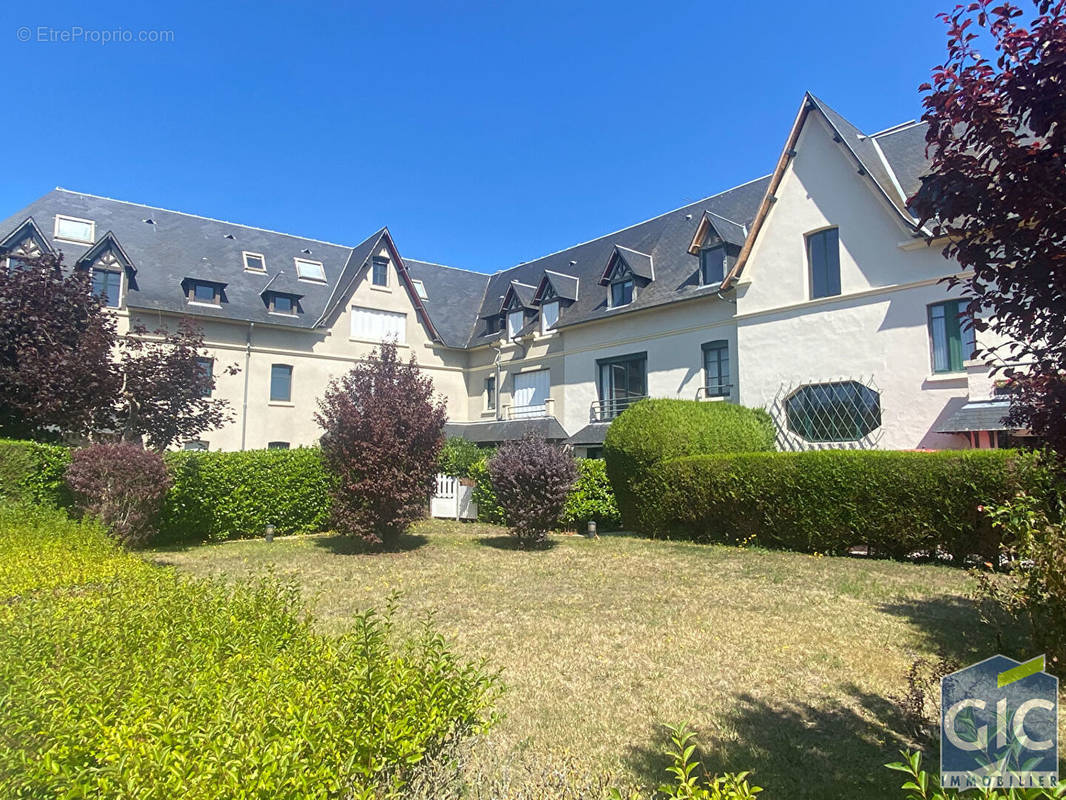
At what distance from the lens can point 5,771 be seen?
241 cm

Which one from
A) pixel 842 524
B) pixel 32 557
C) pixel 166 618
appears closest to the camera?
pixel 166 618

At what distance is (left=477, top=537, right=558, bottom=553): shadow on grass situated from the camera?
13266 millimetres

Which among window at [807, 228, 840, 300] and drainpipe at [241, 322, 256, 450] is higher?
window at [807, 228, 840, 300]

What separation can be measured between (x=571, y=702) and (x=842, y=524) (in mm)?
8778

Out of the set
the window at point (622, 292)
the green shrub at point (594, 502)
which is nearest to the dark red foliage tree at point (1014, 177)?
the green shrub at point (594, 502)

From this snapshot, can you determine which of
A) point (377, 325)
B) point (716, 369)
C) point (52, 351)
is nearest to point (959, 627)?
point (716, 369)

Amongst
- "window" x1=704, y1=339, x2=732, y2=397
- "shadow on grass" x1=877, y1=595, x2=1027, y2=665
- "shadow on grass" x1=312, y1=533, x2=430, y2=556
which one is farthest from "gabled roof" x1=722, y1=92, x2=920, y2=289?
"shadow on grass" x1=312, y1=533, x2=430, y2=556

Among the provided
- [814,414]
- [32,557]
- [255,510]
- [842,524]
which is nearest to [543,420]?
[814,414]

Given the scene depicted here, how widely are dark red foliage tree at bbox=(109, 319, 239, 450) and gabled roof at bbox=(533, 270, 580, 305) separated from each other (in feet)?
53.3

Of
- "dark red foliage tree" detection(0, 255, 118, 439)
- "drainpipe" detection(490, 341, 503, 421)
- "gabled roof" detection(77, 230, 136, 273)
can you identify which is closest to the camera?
"dark red foliage tree" detection(0, 255, 118, 439)

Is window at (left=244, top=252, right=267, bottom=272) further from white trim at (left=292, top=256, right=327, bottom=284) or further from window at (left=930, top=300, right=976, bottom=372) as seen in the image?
window at (left=930, top=300, right=976, bottom=372)

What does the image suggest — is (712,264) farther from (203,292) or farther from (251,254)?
(251,254)

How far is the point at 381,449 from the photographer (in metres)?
12.2

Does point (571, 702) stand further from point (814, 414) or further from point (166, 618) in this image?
point (814, 414)
